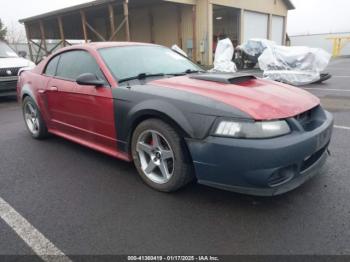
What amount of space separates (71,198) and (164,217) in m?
0.97

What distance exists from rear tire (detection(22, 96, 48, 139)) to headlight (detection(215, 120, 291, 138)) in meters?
3.16

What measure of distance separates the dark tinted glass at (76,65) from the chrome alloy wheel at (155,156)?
92cm

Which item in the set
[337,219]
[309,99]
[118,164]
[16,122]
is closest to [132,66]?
[118,164]

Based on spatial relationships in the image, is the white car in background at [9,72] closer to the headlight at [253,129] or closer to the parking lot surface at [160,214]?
the parking lot surface at [160,214]

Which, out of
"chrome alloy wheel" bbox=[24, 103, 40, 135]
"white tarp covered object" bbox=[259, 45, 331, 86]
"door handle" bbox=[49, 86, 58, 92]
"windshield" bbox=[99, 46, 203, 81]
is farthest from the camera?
"white tarp covered object" bbox=[259, 45, 331, 86]

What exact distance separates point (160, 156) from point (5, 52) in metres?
8.75

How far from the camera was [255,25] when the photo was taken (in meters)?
20.7

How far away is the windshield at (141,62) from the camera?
11.3ft

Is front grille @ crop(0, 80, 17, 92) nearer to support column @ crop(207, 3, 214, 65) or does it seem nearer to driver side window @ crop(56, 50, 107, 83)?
driver side window @ crop(56, 50, 107, 83)

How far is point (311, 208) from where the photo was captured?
2619 millimetres

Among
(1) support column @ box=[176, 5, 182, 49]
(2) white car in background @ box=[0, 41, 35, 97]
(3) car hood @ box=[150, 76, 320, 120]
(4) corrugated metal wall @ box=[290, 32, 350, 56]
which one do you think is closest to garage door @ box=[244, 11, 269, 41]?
(1) support column @ box=[176, 5, 182, 49]

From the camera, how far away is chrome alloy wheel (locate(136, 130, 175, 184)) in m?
2.88

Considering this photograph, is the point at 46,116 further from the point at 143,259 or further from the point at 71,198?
the point at 143,259

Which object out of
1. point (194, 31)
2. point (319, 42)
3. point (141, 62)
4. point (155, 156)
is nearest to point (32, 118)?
point (141, 62)
